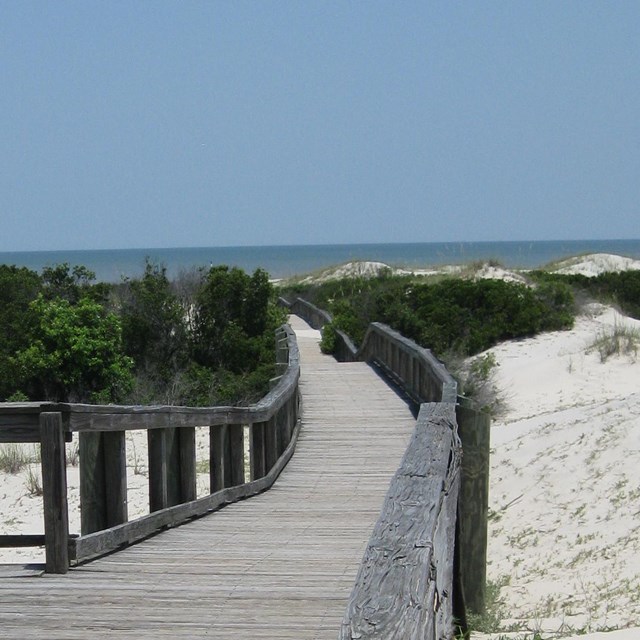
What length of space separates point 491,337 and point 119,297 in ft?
35.4

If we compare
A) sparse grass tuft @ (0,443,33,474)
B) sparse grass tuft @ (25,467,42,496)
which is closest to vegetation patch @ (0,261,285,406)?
sparse grass tuft @ (0,443,33,474)

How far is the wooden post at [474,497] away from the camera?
25.1 feet

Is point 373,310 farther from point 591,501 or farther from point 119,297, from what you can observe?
point 591,501

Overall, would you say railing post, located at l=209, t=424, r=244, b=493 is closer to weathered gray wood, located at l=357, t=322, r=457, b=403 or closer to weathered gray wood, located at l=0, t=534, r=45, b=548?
weathered gray wood, located at l=357, t=322, r=457, b=403

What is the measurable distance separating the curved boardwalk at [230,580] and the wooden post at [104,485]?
28 centimetres

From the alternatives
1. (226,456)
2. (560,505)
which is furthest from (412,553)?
(560,505)

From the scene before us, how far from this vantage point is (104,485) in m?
6.65

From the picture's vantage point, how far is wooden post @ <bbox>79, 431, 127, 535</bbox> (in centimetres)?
654

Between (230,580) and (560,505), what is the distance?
259 inches

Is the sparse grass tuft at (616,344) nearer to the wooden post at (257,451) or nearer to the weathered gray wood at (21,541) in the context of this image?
the wooden post at (257,451)

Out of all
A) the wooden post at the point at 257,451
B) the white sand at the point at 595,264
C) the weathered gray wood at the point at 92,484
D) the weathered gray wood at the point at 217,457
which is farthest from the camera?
the white sand at the point at 595,264

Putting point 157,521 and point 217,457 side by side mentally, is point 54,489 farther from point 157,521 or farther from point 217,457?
point 217,457

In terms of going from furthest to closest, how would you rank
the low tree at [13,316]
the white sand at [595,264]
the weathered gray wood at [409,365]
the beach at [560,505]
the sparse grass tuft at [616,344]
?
the white sand at [595,264] → the low tree at [13,316] → the sparse grass tuft at [616,344] → the weathered gray wood at [409,365] → the beach at [560,505]

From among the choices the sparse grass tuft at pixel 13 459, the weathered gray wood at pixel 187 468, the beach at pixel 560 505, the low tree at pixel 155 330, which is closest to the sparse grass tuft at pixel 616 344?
the beach at pixel 560 505
